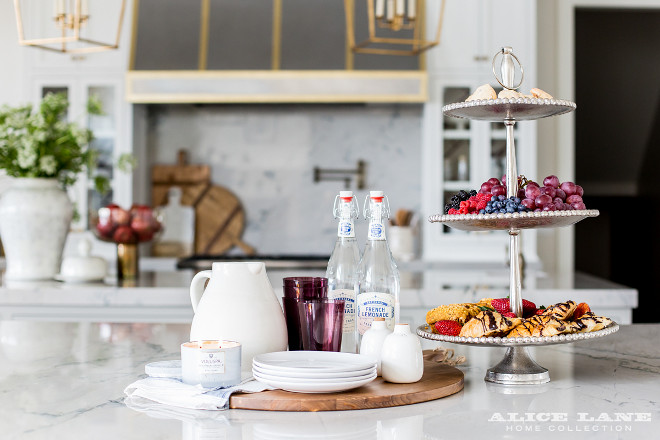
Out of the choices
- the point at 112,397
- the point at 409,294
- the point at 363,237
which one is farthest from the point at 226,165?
the point at 112,397

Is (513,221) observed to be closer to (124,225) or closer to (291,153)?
(124,225)

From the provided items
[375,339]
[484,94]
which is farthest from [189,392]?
[484,94]

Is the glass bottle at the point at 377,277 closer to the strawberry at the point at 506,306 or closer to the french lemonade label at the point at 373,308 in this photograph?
the french lemonade label at the point at 373,308

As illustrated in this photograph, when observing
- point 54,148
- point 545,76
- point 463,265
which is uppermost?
point 545,76

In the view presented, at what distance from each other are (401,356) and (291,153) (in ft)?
12.6

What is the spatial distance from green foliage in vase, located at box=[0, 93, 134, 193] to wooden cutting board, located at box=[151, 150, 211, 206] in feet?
6.93

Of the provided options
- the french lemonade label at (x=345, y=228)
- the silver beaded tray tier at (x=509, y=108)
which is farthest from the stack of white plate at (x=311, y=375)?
the silver beaded tray tier at (x=509, y=108)

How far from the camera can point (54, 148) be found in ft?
8.55

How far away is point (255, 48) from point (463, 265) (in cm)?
169

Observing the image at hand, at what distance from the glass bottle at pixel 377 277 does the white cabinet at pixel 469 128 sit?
318 cm

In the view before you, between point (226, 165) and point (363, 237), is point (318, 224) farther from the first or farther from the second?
point (226, 165)

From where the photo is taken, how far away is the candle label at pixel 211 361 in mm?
987

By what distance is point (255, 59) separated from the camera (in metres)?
4.34

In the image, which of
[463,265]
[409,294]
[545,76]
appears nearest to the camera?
[409,294]
